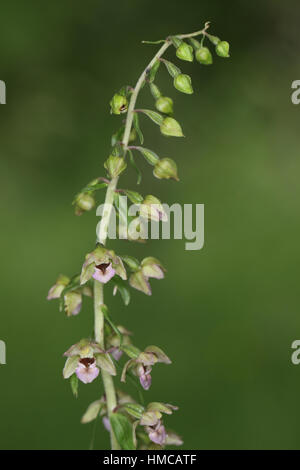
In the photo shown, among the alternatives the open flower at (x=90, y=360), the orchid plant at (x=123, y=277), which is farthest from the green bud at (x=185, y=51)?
the open flower at (x=90, y=360)

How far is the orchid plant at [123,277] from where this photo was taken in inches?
44.5

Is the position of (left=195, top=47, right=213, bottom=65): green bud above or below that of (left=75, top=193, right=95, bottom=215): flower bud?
above

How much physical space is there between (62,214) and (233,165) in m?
0.80

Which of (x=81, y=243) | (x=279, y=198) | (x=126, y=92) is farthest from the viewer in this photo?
(x=279, y=198)

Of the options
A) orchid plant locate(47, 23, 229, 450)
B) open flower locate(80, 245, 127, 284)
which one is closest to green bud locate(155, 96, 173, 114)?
orchid plant locate(47, 23, 229, 450)

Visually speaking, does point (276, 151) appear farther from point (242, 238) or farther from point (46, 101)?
point (46, 101)

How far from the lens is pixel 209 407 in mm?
2402

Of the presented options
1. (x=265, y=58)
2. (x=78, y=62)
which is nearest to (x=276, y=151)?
(x=265, y=58)

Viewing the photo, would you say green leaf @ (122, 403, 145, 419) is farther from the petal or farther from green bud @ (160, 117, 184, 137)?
green bud @ (160, 117, 184, 137)

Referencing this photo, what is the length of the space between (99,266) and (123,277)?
0.05 metres

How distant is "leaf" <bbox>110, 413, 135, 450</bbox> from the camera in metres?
1.15

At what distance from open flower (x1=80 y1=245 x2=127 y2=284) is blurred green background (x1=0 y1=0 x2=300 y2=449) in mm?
1255

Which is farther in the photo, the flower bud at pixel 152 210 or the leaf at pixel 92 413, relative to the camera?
the leaf at pixel 92 413

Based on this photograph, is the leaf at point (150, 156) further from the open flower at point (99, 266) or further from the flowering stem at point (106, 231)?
the open flower at point (99, 266)
